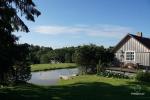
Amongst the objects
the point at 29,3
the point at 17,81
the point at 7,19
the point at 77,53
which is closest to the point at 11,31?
the point at 7,19

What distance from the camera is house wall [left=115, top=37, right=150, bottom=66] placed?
36094mm

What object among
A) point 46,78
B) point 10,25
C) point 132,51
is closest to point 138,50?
point 132,51

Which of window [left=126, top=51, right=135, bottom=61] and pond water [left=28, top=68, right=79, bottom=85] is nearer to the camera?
pond water [left=28, top=68, right=79, bottom=85]

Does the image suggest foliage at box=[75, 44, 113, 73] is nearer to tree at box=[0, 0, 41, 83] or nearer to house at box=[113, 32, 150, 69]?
house at box=[113, 32, 150, 69]

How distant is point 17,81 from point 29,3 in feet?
40.5

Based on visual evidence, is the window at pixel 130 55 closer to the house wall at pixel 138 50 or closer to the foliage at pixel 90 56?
the house wall at pixel 138 50

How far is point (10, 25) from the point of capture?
1812 cm

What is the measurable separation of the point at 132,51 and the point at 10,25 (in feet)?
75.6

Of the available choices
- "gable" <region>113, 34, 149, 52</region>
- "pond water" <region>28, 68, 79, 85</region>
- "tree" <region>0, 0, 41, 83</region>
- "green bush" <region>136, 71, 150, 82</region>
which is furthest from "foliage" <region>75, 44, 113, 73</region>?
"tree" <region>0, 0, 41, 83</region>

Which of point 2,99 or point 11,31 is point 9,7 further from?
point 2,99

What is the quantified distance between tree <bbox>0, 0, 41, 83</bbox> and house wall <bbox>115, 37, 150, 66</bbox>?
20.2 m

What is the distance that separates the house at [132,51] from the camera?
119 feet

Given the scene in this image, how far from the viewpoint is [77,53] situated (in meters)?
38.0

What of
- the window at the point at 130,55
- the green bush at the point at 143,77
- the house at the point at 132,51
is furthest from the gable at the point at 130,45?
the green bush at the point at 143,77
